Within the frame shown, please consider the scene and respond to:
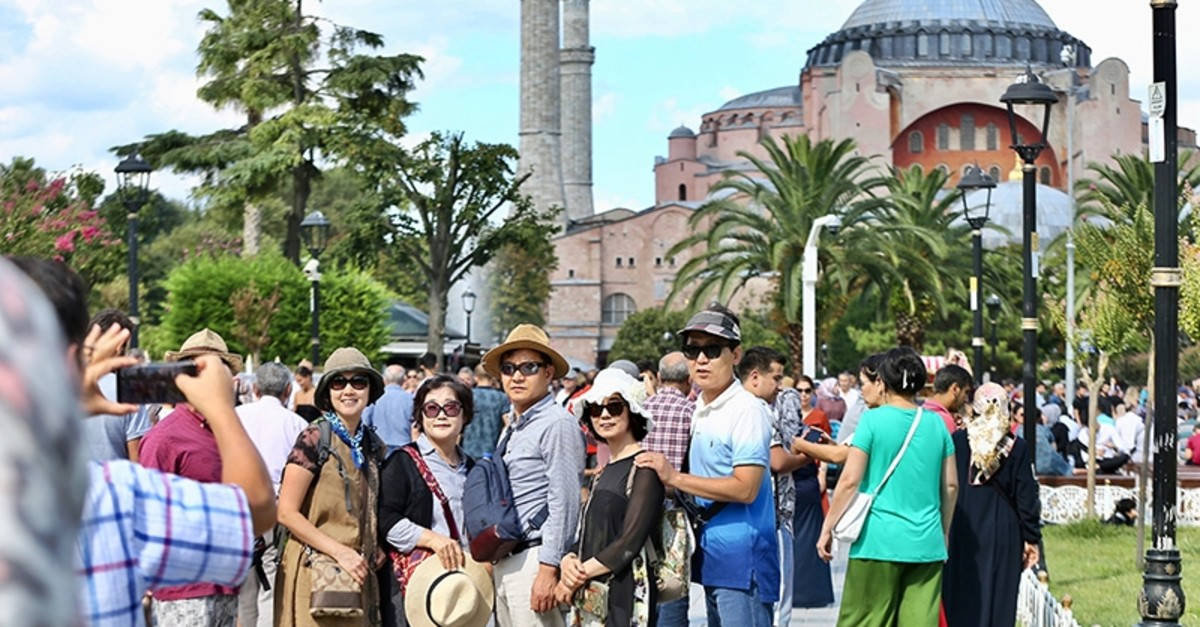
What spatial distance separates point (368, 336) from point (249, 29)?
6.71m

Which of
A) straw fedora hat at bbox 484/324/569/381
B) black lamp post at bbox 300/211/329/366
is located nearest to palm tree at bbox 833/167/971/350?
black lamp post at bbox 300/211/329/366

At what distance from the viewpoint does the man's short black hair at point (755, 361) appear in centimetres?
931

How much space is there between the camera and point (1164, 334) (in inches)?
358

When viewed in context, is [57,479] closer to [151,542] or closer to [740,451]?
[151,542]

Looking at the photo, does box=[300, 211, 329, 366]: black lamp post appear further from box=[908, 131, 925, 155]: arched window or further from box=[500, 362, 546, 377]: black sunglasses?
box=[908, 131, 925, 155]: arched window

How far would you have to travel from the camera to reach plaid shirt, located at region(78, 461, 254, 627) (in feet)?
7.73

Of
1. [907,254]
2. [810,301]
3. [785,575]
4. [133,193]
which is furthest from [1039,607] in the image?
[907,254]

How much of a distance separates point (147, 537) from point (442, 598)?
4.14 meters

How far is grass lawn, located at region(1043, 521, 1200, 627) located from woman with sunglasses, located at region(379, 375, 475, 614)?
524cm

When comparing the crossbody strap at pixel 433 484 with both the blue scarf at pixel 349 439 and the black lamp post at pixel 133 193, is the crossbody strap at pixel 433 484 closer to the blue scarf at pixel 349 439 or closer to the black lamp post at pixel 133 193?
the blue scarf at pixel 349 439

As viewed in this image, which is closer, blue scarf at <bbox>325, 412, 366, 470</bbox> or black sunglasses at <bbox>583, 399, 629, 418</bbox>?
black sunglasses at <bbox>583, 399, 629, 418</bbox>

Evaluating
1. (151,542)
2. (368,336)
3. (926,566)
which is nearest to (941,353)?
(368,336)

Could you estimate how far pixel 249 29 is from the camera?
3844 cm

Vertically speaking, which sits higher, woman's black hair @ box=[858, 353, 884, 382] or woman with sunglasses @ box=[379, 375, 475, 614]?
woman's black hair @ box=[858, 353, 884, 382]
